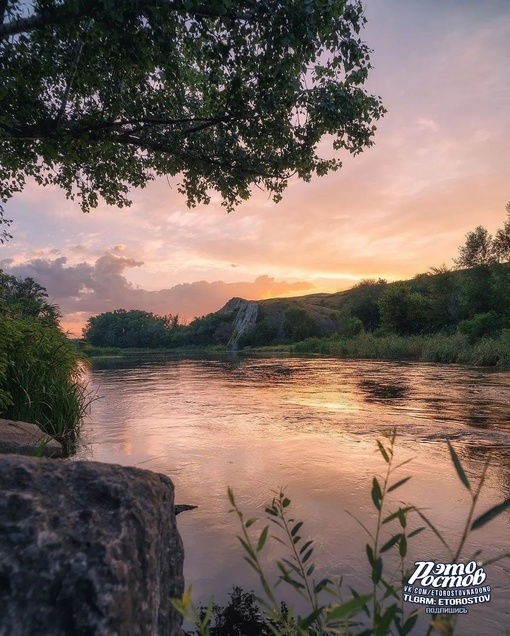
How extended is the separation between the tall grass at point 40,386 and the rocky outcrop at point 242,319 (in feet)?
220

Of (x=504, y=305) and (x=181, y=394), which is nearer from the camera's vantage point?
(x=181, y=394)

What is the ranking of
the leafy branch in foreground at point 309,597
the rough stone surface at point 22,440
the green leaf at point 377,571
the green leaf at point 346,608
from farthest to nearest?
the rough stone surface at point 22,440, the leafy branch in foreground at point 309,597, the green leaf at point 377,571, the green leaf at point 346,608

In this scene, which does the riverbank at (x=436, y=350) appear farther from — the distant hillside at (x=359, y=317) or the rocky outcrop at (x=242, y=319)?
the rocky outcrop at (x=242, y=319)

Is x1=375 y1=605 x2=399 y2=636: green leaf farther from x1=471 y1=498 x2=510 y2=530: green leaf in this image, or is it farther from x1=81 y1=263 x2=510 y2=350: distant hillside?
x1=81 y1=263 x2=510 y2=350: distant hillside

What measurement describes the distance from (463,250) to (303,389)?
34.5 meters

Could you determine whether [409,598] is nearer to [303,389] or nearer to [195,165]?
[195,165]

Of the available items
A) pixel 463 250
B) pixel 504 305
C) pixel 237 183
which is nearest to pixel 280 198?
pixel 237 183

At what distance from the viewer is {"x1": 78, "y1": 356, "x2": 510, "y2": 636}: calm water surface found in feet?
11.6

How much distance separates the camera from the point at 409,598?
8.52 ft

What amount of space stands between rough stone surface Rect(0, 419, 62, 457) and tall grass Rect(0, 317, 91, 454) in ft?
2.72

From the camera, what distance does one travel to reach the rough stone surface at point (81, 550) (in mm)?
1289

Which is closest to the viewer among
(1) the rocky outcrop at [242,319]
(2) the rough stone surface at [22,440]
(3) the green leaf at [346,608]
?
(3) the green leaf at [346,608]

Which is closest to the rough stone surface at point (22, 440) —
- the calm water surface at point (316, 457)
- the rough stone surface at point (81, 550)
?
the calm water surface at point (316, 457)

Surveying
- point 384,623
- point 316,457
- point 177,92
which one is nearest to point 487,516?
point 384,623
